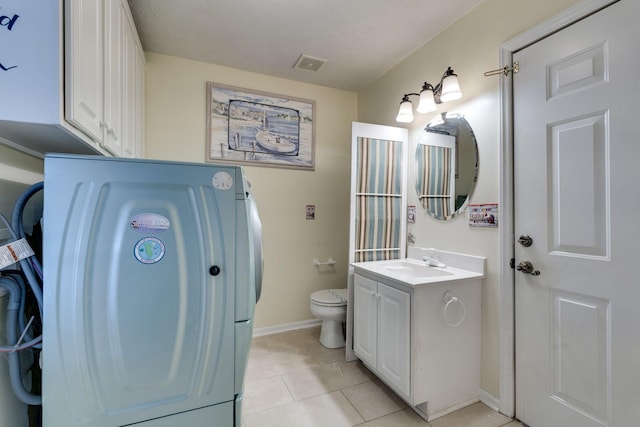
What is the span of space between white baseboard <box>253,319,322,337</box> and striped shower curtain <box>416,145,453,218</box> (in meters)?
1.74

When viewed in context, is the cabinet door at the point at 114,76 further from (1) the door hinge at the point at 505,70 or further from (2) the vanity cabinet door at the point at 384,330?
(1) the door hinge at the point at 505,70

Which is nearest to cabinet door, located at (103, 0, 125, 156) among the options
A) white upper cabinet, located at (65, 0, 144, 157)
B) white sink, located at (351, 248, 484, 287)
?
white upper cabinet, located at (65, 0, 144, 157)

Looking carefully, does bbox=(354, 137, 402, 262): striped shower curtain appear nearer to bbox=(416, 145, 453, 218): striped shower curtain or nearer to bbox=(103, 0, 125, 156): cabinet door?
bbox=(416, 145, 453, 218): striped shower curtain

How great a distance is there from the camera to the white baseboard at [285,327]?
2.88 m

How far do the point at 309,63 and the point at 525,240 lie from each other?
2.26 metres

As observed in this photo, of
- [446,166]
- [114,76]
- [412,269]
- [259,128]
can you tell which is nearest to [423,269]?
[412,269]

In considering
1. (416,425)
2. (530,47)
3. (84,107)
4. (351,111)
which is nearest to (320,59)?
(351,111)

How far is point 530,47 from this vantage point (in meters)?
1.63

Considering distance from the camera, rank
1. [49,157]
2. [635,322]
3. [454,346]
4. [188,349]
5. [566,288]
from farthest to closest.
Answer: [454,346] → [566,288] → [635,322] → [188,349] → [49,157]

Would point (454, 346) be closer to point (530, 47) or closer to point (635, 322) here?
point (635, 322)

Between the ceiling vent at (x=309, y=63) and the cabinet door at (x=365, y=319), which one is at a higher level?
the ceiling vent at (x=309, y=63)

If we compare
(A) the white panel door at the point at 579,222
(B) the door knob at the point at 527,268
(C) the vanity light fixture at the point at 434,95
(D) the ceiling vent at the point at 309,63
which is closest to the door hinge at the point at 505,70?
(A) the white panel door at the point at 579,222

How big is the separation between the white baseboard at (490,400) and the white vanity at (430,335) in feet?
0.12

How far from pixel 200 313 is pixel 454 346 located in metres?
1.55
